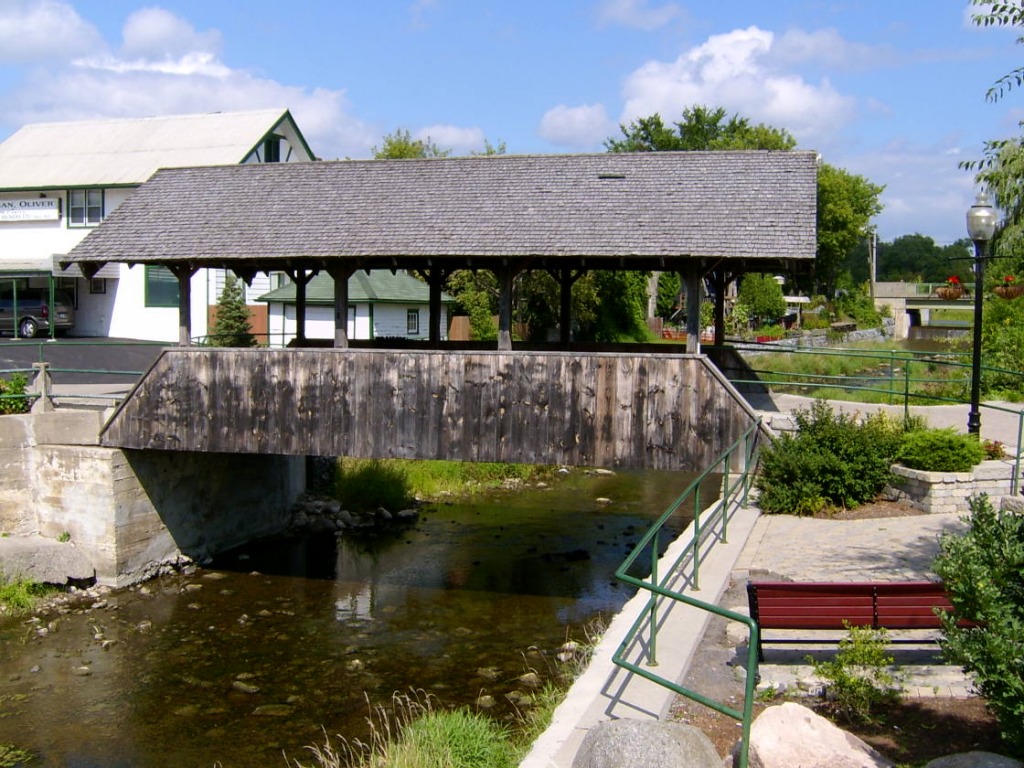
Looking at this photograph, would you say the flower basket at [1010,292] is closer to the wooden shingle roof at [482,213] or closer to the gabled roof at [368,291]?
the wooden shingle roof at [482,213]

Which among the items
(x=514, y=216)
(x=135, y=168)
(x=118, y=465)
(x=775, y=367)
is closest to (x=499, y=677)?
(x=514, y=216)

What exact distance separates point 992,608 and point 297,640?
36.2ft

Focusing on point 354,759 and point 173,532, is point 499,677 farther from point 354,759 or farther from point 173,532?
point 173,532

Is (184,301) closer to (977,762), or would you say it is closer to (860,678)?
(860,678)

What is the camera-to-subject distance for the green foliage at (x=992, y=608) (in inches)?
220

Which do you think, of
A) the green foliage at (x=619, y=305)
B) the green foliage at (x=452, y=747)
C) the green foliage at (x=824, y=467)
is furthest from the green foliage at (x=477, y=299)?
the green foliage at (x=452, y=747)

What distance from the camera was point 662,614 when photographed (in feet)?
29.6

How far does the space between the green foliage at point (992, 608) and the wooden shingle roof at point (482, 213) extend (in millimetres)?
7649

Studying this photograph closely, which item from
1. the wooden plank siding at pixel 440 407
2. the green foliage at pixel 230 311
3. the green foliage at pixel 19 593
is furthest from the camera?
the green foliage at pixel 230 311

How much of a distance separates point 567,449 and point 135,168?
25.2 m

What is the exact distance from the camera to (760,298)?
182 feet

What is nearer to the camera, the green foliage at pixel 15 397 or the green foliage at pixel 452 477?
the green foliage at pixel 15 397

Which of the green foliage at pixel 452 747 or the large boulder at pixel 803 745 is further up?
the large boulder at pixel 803 745

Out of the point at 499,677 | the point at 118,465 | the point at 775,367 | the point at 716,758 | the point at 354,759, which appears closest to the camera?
the point at 716,758
